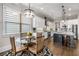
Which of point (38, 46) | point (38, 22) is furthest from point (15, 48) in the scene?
point (38, 22)

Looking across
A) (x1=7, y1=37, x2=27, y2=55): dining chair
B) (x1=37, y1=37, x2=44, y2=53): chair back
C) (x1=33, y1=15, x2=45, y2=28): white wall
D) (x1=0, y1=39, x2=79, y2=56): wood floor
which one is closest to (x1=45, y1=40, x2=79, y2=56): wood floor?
(x1=0, y1=39, x2=79, y2=56): wood floor

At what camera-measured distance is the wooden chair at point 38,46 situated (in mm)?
2403

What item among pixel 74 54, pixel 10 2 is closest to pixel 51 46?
pixel 74 54

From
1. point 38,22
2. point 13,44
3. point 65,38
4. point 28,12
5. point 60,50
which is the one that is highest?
point 28,12

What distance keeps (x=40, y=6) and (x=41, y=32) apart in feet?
1.89

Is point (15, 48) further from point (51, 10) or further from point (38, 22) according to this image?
point (51, 10)

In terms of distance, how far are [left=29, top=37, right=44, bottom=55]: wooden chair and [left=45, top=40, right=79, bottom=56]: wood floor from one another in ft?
0.37

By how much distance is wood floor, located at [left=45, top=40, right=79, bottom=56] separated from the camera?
7.73 ft

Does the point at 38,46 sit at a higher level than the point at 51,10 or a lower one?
lower

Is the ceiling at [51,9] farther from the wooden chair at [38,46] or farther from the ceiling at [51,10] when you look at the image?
the wooden chair at [38,46]

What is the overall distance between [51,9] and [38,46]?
0.88 metres

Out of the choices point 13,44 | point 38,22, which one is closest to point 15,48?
point 13,44

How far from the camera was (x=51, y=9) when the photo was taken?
2383 mm

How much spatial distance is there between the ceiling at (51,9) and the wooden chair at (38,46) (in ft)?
1.72
